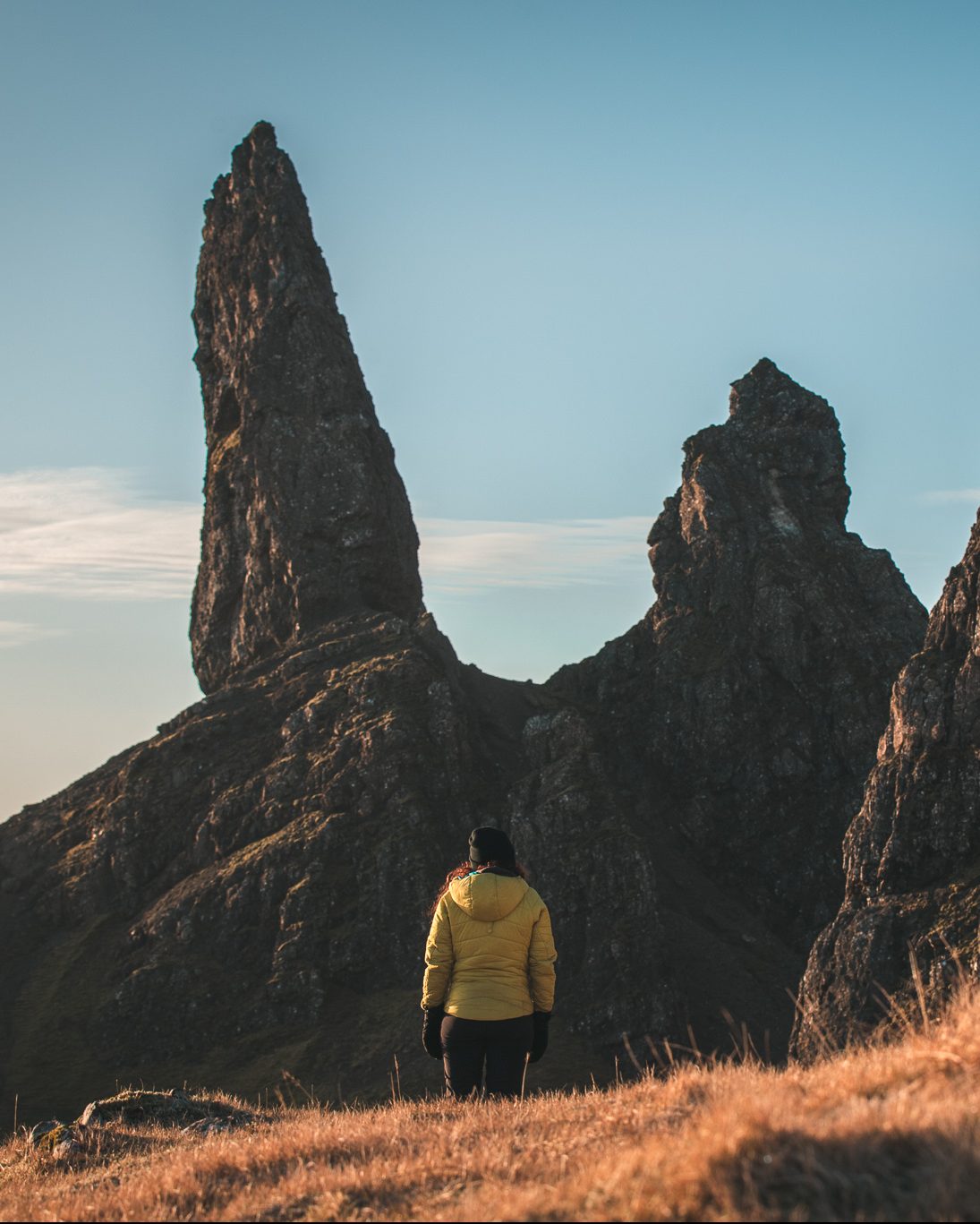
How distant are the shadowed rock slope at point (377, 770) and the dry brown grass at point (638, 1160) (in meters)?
53.9

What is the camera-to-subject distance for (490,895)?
15.1 metres

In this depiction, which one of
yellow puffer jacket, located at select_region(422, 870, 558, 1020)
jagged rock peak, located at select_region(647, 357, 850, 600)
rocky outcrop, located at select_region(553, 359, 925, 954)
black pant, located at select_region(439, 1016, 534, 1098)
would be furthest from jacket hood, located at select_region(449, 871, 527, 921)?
jagged rock peak, located at select_region(647, 357, 850, 600)

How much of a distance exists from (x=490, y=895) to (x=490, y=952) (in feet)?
2.18

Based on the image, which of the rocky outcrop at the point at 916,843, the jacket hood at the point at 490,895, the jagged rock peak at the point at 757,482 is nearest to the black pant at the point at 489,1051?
the jacket hood at the point at 490,895

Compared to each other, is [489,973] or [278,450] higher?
[278,450]

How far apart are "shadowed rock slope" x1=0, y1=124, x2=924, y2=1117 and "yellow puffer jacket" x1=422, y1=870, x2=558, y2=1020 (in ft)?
171

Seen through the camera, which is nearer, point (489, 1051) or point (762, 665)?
point (489, 1051)

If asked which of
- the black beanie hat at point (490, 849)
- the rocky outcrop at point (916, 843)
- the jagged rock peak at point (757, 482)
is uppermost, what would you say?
the jagged rock peak at point (757, 482)

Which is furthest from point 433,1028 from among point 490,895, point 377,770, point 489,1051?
point 377,770

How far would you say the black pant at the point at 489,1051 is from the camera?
15.1 m

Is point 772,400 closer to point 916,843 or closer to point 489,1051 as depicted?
point 916,843

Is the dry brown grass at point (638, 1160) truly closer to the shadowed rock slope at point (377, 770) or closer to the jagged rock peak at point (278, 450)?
the shadowed rock slope at point (377, 770)

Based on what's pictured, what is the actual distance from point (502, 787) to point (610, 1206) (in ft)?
257

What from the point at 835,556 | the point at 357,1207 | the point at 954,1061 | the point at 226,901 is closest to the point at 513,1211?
the point at 357,1207
